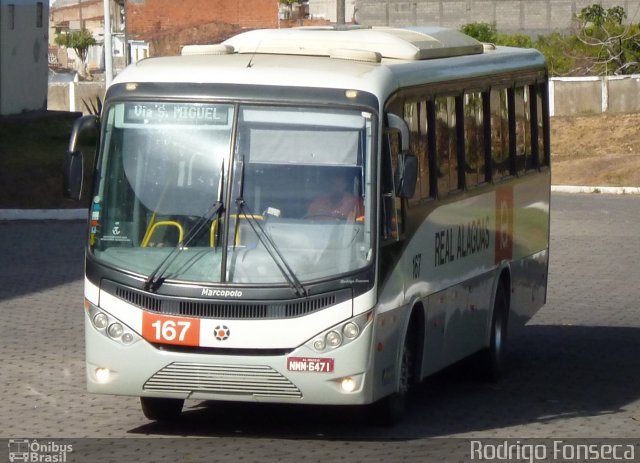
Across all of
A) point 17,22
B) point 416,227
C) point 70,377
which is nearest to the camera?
point 416,227

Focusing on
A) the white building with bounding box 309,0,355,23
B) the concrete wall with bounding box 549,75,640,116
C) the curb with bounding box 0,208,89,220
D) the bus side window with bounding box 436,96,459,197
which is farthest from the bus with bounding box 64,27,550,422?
the white building with bounding box 309,0,355,23

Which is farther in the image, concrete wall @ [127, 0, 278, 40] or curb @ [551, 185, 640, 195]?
concrete wall @ [127, 0, 278, 40]

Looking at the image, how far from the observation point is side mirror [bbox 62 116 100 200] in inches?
348

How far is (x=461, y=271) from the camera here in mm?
10812

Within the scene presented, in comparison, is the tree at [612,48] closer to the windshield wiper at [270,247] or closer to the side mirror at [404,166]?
the side mirror at [404,166]

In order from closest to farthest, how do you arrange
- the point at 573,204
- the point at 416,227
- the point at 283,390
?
1. the point at 283,390
2. the point at 416,227
3. the point at 573,204

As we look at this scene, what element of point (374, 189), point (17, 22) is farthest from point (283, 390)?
point (17, 22)

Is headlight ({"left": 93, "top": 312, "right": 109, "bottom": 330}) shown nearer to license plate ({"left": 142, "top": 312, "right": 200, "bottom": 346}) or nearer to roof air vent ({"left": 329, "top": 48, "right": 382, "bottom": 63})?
license plate ({"left": 142, "top": 312, "right": 200, "bottom": 346})

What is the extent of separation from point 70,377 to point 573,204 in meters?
20.1

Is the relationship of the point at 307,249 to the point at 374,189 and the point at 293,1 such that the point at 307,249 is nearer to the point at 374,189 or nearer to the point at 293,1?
the point at 374,189

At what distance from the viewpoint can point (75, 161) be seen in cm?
885

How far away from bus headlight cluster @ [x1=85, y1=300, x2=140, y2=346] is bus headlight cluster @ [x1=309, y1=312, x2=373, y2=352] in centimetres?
112

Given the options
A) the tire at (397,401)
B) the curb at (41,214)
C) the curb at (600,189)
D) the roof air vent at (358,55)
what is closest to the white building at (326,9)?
the curb at (600,189)

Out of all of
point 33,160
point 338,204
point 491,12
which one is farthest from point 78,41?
point 338,204
